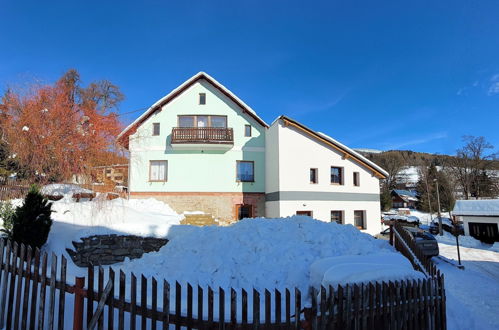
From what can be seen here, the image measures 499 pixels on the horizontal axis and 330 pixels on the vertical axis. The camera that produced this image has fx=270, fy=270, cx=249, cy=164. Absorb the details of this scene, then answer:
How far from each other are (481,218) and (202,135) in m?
26.5

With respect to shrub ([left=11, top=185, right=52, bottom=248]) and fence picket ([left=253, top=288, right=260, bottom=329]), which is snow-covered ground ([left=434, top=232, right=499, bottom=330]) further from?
shrub ([left=11, top=185, right=52, bottom=248])

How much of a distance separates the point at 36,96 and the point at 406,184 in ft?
248

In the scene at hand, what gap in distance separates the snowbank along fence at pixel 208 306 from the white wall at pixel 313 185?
41.7 feet

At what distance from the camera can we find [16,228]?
6.77 meters

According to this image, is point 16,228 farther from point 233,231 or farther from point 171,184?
point 171,184

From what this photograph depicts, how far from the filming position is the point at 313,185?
1795 centimetres

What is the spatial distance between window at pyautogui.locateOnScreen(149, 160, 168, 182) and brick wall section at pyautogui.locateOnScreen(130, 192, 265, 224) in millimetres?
1107

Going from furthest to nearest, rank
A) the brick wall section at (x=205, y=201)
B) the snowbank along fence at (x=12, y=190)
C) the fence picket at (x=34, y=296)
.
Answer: the brick wall section at (x=205, y=201)
the snowbank along fence at (x=12, y=190)
the fence picket at (x=34, y=296)

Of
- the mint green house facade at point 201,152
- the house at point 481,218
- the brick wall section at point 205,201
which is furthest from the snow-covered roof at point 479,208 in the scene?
the brick wall section at point 205,201

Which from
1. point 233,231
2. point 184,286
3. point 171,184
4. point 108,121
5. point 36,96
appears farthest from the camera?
point 171,184

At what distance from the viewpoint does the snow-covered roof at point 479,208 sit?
79.6 ft

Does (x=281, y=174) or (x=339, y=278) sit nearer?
(x=339, y=278)

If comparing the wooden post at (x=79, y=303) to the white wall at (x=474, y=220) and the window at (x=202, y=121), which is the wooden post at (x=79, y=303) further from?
the white wall at (x=474, y=220)

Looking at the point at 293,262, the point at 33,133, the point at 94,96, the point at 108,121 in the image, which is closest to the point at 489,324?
the point at 293,262
